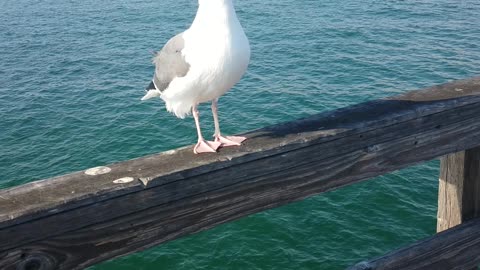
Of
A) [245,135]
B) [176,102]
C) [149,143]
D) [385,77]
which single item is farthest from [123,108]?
[245,135]

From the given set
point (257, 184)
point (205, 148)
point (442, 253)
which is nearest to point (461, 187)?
point (442, 253)

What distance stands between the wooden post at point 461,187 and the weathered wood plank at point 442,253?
12 cm

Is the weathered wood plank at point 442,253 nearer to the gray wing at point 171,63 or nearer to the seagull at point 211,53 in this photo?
the seagull at point 211,53

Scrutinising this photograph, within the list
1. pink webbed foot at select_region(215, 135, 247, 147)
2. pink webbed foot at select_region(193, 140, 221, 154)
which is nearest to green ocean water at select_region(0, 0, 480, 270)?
pink webbed foot at select_region(215, 135, 247, 147)

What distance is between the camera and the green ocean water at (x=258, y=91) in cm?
1362

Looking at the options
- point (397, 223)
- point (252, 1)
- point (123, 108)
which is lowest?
point (397, 223)

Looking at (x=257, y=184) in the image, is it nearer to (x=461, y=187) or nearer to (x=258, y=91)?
(x=461, y=187)

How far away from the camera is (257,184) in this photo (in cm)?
257

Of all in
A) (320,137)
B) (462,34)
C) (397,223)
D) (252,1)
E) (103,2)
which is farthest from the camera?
(103,2)

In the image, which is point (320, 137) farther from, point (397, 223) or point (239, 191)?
point (397, 223)

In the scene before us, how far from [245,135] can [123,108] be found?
19.1 meters

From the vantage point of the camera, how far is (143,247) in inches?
91.0

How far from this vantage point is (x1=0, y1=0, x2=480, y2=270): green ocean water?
13617 millimetres

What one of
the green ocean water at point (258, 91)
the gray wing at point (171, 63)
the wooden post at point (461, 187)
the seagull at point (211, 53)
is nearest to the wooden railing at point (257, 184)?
the wooden post at point (461, 187)
